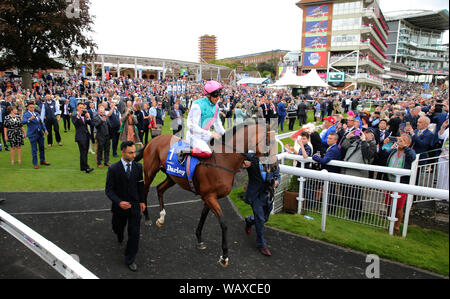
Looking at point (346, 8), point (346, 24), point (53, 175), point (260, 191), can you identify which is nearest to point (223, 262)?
point (260, 191)

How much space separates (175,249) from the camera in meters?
4.19

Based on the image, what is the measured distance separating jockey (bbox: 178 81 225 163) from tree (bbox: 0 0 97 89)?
5.12 metres

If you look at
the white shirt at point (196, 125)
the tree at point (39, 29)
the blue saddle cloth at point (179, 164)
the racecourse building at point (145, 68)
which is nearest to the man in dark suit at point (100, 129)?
the tree at point (39, 29)

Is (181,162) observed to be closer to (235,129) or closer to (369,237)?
(235,129)

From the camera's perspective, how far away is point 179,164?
444 cm

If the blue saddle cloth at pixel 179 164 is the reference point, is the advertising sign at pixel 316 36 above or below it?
above

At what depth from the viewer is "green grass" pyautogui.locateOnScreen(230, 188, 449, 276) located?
152 inches

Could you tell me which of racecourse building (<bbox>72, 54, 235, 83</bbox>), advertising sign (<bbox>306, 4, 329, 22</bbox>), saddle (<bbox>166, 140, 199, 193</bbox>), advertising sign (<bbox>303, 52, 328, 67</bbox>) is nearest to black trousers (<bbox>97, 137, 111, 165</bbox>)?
saddle (<bbox>166, 140, 199, 193</bbox>)

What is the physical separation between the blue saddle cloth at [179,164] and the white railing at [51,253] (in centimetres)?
200

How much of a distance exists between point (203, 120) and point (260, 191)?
4.39 ft

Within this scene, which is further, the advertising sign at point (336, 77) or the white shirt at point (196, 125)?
the advertising sign at point (336, 77)

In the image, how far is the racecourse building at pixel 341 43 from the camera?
5116 cm

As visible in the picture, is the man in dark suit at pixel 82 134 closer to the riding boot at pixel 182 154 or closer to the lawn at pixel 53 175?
the lawn at pixel 53 175
